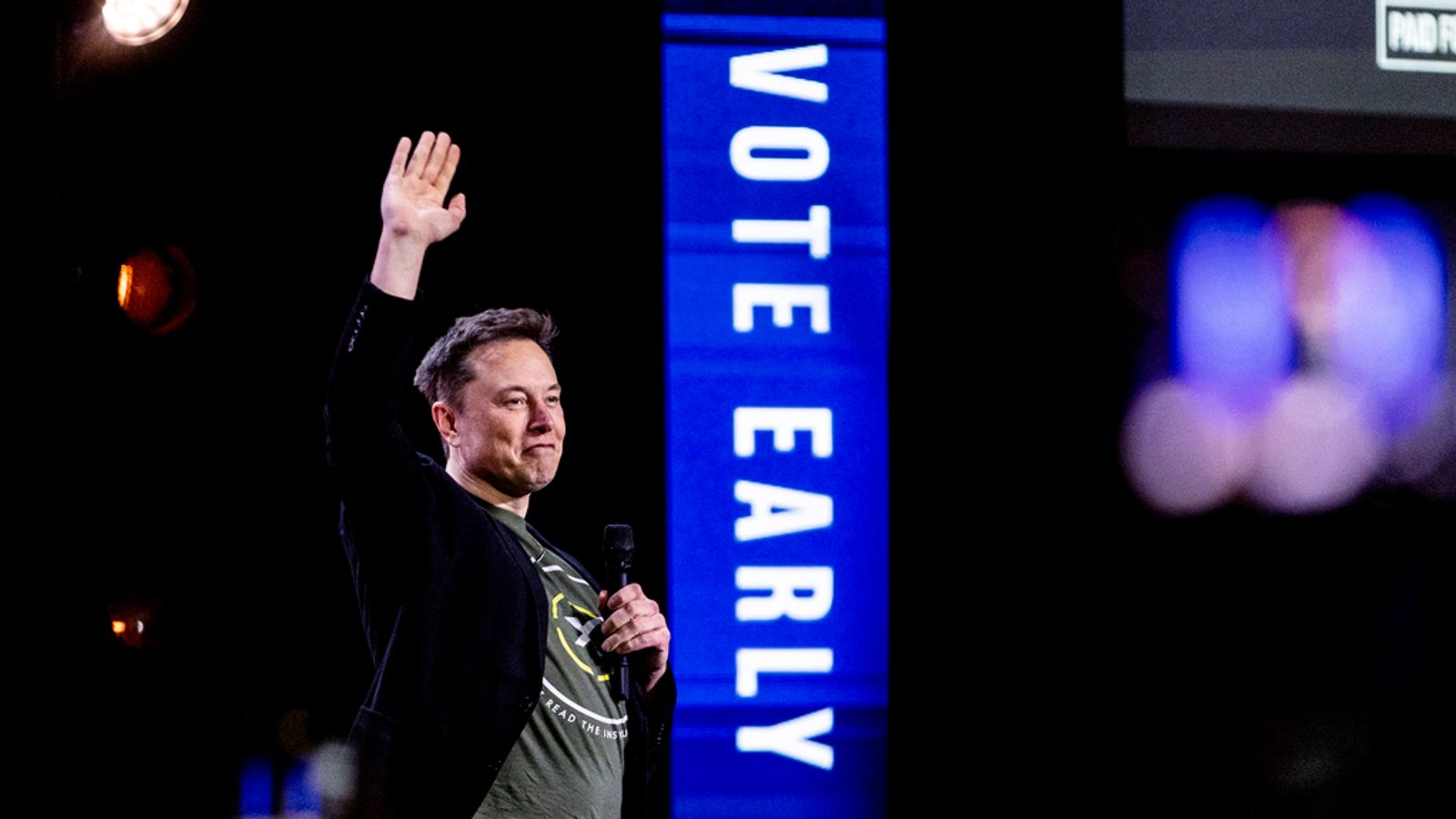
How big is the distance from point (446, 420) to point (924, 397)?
193 centimetres

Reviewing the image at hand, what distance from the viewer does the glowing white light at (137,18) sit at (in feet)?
8.14

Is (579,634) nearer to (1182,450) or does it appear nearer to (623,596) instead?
(623,596)

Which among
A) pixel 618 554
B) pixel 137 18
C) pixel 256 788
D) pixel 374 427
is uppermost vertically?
pixel 137 18

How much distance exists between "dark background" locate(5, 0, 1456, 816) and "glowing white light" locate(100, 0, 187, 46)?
933 mm

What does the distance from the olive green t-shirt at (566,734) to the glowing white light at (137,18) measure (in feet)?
3.74

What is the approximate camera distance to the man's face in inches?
81.4

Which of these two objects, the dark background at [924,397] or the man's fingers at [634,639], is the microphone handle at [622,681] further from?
the dark background at [924,397]

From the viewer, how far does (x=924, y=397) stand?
12.6 ft

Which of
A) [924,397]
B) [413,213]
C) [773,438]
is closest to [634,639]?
[413,213]

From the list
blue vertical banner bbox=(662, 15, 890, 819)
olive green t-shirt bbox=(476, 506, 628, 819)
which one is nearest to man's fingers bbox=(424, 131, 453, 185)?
olive green t-shirt bbox=(476, 506, 628, 819)

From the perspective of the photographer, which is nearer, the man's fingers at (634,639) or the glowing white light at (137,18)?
the man's fingers at (634,639)

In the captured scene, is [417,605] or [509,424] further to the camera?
[509,424]

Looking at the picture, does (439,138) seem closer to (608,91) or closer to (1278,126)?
(608,91)

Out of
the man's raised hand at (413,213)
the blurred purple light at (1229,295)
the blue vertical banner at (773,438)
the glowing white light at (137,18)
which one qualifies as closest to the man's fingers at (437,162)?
the man's raised hand at (413,213)
